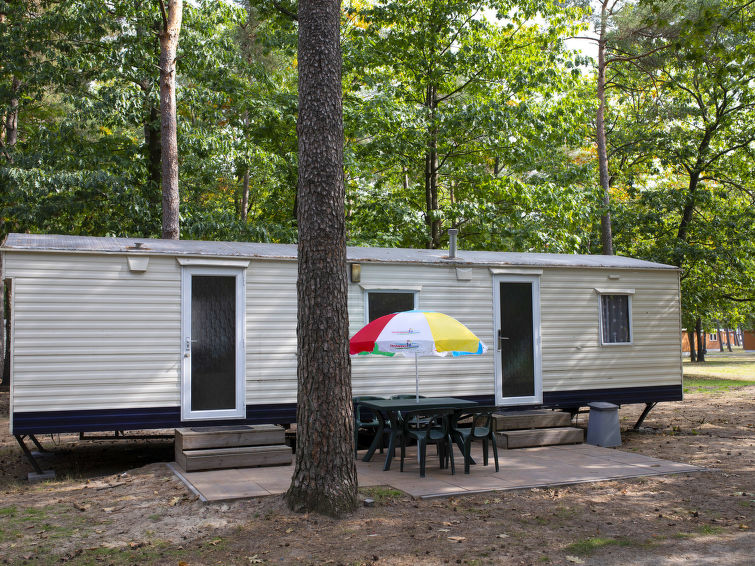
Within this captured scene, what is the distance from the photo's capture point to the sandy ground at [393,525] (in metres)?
4.88

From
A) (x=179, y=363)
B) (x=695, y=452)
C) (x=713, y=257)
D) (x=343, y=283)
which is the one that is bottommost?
(x=695, y=452)

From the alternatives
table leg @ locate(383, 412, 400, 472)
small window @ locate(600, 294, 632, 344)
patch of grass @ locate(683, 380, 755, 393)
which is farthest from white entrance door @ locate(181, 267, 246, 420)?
patch of grass @ locate(683, 380, 755, 393)

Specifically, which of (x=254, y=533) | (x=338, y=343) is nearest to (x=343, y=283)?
→ (x=338, y=343)

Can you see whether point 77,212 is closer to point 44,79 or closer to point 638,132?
point 44,79

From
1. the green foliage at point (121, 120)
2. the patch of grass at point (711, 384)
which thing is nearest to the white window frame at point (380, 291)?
the green foliage at point (121, 120)

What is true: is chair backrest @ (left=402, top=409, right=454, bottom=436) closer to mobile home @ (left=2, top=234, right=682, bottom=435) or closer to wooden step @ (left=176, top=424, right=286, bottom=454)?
wooden step @ (left=176, top=424, right=286, bottom=454)

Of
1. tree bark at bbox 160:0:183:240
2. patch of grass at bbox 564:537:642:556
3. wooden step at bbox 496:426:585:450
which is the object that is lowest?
patch of grass at bbox 564:537:642:556

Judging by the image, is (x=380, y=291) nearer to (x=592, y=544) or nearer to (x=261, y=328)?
(x=261, y=328)

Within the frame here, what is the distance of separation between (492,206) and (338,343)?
41.1 ft

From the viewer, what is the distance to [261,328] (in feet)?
29.1

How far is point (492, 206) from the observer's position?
17.8 m

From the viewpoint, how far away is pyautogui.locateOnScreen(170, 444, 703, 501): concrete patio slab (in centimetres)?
667

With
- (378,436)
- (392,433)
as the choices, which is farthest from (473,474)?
(378,436)

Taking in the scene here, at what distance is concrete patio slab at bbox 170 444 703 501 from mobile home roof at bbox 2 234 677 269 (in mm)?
2537
